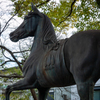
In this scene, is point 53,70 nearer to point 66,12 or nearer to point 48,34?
point 48,34

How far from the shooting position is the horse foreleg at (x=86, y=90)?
8.20 feet

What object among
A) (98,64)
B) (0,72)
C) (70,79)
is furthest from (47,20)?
(0,72)

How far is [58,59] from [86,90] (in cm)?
70

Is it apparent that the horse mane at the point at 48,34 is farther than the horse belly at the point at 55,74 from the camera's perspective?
Yes

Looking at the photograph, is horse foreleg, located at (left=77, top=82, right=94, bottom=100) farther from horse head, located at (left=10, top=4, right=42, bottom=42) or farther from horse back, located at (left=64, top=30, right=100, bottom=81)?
horse head, located at (left=10, top=4, right=42, bottom=42)

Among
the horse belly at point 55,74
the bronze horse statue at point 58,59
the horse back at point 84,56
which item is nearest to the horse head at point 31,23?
the bronze horse statue at point 58,59

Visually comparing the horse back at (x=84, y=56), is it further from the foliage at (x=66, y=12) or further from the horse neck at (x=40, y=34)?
the foliage at (x=66, y=12)

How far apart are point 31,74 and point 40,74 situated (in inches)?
8.6

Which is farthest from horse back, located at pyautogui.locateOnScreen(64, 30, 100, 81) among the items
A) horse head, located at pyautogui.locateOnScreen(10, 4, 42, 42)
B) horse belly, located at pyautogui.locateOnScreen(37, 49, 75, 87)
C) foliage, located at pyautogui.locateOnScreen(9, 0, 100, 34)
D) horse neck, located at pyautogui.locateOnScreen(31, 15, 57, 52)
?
foliage, located at pyautogui.locateOnScreen(9, 0, 100, 34)

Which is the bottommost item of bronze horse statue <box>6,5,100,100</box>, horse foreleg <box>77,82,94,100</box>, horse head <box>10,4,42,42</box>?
horse foreleg <box>77,82,94,100</box>

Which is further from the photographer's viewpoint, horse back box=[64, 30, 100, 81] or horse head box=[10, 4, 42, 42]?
horse head box=[10, 4, 42, 42]

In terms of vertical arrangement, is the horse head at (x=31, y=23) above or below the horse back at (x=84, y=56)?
above

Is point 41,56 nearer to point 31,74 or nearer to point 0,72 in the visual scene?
point 31,74

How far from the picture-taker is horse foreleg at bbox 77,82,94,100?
8.20ft
